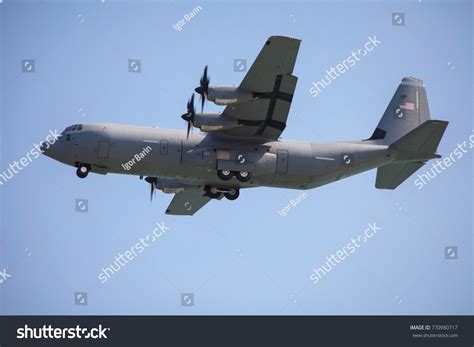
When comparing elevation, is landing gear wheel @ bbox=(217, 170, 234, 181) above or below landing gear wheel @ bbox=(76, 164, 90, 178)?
below

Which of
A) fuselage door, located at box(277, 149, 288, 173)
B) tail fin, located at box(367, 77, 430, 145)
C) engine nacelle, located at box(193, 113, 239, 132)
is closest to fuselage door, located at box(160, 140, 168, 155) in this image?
engine nacelle, located at box(193, 113, 239, 132)

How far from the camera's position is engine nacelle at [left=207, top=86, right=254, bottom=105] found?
1265 inches

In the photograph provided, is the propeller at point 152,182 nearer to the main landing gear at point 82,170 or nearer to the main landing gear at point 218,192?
the main landing gear at point 218,192

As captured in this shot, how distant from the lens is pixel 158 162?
33.7 m

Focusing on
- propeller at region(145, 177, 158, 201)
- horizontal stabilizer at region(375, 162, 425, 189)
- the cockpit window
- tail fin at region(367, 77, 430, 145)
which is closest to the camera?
the cockpit window

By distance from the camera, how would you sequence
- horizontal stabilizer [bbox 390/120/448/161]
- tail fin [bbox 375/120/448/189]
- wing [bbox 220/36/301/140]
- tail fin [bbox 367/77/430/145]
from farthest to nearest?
tail fin [bbox 367/77/430/145] → tail fin [bbox 375/120/448/189] → horizontal stabilizer [bbox 390/120/448/161] → wing [bbox 220/36/301/140]

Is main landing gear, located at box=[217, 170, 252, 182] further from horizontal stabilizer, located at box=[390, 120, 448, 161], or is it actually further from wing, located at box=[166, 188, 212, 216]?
horizontal stabilizer, located at box=[390, 120, 448, 161]

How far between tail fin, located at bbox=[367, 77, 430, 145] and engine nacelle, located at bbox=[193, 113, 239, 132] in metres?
6.61

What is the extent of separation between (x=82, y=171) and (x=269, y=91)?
23.6ft

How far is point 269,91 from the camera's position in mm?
32938

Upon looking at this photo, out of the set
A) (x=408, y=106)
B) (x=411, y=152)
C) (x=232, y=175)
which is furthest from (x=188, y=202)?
(x=408, y=106)

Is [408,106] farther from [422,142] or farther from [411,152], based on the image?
[422,142]

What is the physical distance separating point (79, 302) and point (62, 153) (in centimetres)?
538
